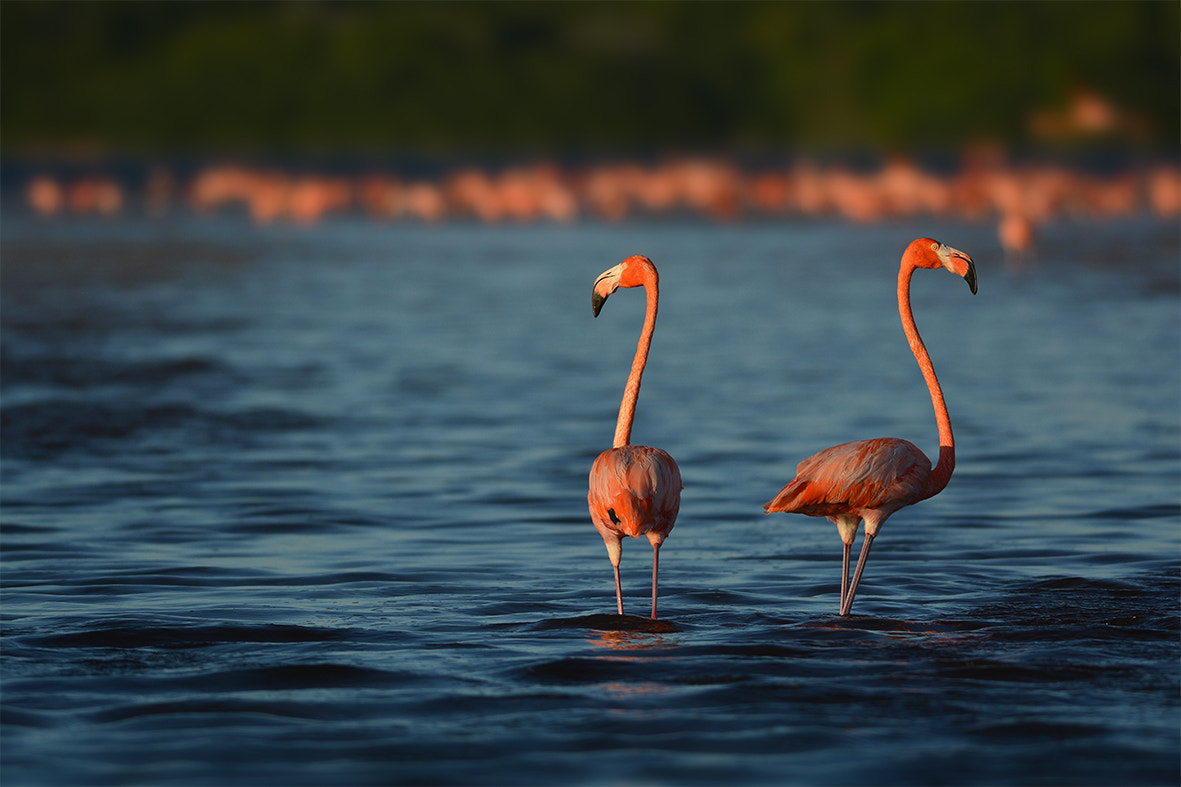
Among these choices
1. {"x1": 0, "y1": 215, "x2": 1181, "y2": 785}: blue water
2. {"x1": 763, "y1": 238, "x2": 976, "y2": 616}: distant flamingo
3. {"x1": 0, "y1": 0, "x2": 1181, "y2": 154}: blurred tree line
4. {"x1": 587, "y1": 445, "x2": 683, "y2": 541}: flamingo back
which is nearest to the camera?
{"x1": 0, "y1": 215, "x2": 1181, "y2": 785}: blue water

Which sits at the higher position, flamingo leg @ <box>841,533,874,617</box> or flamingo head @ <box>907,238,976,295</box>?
flamingo head @ <box>907,238,976,295</box>

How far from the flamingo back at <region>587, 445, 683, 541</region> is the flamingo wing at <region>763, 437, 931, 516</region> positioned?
0.42 meters

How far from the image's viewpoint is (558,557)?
889 cm

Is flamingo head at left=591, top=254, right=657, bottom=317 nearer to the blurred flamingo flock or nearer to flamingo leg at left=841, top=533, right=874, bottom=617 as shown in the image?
flamingo leg at left=841, top=533, right=874, bottom=617

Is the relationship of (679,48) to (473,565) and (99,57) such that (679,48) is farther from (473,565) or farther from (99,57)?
(473,565)

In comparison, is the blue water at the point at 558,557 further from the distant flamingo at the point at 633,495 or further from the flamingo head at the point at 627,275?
the flamingo head at the point at 627,275

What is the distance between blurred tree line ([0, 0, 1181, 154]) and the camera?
111 metres

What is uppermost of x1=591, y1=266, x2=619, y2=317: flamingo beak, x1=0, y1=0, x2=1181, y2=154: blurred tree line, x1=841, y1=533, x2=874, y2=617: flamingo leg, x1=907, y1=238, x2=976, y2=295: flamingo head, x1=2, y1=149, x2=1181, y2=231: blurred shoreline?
x1=0, y1=0, x2=1181, y2=154: blurred tree line

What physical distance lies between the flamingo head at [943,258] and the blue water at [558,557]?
4.67 feet

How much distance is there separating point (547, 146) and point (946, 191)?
7748cm

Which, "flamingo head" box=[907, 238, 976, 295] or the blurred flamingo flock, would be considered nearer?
"flamingo head" box=[907, 238, 976, 295]

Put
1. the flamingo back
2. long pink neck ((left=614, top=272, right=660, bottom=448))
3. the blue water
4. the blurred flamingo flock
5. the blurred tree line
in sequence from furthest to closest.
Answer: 1. the blurred tree line
2. the blurred flamingo flock
3. long pink neck ((left=614, top=272, right=660, bottom=448))
4. the flamingo back
5. the blue water

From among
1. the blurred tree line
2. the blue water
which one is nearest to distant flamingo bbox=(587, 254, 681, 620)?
the blue water

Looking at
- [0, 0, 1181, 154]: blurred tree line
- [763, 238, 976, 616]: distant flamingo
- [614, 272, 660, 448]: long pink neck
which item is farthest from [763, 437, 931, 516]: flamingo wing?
[0, 0, 1181, 154]: blurred tree line
